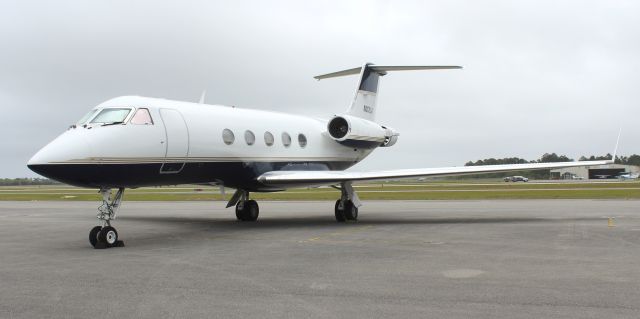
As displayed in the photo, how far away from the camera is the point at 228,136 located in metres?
16.0

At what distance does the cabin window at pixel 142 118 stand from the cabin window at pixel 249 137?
3746 millimetres

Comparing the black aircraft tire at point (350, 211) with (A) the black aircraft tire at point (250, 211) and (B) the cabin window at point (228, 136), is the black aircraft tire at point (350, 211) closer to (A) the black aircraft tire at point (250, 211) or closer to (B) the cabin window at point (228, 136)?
(A) the black aircraft tire at point (250, 211)

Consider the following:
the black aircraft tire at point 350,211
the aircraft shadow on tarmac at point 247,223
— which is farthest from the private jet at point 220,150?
the aircraft shadow on tarmac at point 247,223

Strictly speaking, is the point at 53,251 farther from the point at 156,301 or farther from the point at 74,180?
the point at 156,301

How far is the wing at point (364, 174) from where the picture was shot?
16.9 meters

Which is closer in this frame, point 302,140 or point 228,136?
point 228,136

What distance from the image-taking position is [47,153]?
11547 millimetres

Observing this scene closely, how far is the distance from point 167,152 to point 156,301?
737 centimetres

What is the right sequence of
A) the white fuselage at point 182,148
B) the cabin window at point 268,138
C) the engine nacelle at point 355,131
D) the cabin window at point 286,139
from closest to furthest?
the white fuselage at point 182,148, the cabin window at point 268,138, the cabin window at point 286,139, the engine nacelle at point 355,131

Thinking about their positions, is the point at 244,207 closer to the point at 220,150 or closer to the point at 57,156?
the point at 220,150

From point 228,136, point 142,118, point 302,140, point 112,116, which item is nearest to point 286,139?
point 302,140

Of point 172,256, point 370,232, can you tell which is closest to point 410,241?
point 370,232

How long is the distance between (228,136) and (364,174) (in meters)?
4.04

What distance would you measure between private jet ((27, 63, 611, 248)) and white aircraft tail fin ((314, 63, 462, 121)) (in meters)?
0.04
